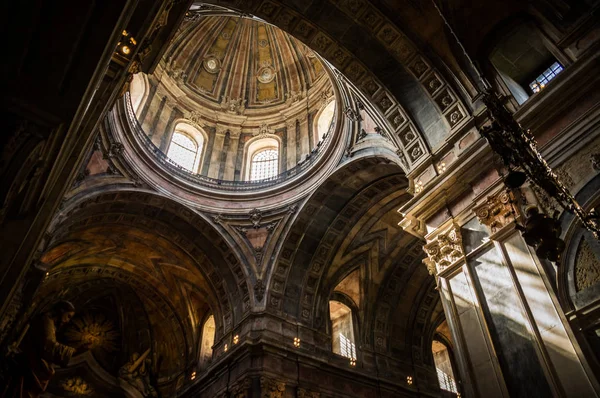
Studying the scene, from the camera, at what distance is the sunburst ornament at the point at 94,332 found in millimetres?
19781

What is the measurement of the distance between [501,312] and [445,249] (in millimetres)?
1749

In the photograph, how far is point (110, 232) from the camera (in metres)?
17.1

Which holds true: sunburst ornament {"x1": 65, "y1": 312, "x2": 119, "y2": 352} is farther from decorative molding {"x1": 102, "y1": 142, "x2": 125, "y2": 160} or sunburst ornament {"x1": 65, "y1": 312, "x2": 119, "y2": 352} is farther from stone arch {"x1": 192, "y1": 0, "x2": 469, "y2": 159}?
stone arch {"x1": 192, "y1": 0, "x2": 469, "y2": 159}

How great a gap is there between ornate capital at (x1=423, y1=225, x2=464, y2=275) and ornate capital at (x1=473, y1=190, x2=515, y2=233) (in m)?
0.65

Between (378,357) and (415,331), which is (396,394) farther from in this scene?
(415,331)

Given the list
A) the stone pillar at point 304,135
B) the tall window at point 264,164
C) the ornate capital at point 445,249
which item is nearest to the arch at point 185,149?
the tall window at point 264,164

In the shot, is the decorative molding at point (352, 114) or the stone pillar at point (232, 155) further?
the stone pillar at point (232, 155)

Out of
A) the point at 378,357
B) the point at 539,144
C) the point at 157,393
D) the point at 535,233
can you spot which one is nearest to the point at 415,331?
the point at 378,357

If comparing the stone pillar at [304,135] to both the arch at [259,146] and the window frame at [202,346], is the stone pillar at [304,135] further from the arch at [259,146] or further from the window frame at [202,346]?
the window frame at [202,346]

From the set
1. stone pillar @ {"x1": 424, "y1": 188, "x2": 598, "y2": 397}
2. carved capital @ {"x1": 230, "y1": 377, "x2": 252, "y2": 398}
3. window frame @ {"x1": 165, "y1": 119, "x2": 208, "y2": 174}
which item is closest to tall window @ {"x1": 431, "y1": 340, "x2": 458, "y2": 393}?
carved capital @ {"x1": 230, "y1": 377, "x2": 252, "y2": 398}

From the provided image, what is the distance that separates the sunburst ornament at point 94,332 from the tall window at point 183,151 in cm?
861

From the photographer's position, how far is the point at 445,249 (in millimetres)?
8898

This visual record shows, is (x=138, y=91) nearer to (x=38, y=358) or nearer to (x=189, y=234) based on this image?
(x=189, y=234)

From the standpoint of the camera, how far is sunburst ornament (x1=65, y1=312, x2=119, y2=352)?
64.9ft
